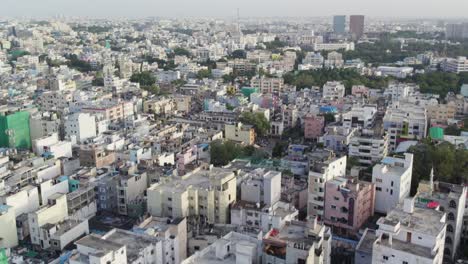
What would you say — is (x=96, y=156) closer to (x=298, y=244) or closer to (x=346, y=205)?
(x=346, y=205)

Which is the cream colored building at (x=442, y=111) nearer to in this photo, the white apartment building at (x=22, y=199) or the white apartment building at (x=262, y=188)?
the white apartment building at (x=262, y=188)

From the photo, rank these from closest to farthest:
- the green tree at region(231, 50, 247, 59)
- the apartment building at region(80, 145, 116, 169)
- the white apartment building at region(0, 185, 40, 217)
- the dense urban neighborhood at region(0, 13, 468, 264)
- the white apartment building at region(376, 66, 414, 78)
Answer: the dense urban neighborhood at region(0, 13, 468, 264)
the white apartment building at region(0, 185, 40, 217)
the apartment building at region(80, 145, 116, 169)
the white apartment building at region(376, 66, 414, 78)
the green tree at region(231, 50, 247, 59)

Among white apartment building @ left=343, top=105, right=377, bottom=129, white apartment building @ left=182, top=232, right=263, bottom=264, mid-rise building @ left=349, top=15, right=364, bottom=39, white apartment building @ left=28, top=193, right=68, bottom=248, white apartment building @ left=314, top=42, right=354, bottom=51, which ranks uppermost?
mid-rise building @ left=349, top=15, right=364, bottom=39

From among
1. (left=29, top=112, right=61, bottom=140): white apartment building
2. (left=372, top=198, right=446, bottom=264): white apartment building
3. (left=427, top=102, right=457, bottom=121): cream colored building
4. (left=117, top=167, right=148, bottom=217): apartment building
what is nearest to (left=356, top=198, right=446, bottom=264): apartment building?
(left=372, top=198, right=446, bottom=264): white apartment building

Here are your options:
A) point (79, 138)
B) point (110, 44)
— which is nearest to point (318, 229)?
point (79, 138)

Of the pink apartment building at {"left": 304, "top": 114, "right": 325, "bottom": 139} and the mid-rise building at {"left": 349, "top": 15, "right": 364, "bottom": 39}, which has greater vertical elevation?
the mid-rise building at {"left": 349, "top": 15, "right": 364, "bottom": 39}

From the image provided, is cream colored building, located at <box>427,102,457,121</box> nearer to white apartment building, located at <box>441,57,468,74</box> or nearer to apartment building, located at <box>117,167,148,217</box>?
white apartment building, located at <box>441,57,468,74</box>

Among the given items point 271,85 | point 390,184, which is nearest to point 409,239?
point 390,184

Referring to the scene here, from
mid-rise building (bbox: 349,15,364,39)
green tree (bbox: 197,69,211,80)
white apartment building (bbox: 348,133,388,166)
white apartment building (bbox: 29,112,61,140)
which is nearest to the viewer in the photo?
white apartment building (bbox: 348,133,388,166)

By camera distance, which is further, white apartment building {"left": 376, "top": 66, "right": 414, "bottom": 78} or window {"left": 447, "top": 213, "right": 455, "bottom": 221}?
white apartment building {"left": 376, "top": 66, "right": 414, "bottom": 78}
